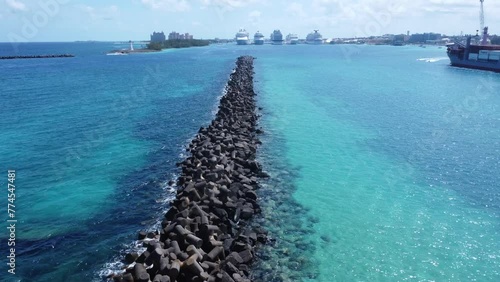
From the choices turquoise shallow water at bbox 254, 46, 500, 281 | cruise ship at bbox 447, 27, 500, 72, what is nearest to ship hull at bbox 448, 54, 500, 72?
cruise ship at bbox 447, 27, 500, 72

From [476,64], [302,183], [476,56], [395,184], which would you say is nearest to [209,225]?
[302,183]

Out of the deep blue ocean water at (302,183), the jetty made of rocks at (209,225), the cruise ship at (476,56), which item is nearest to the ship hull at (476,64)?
the cruise ship at (476,56)

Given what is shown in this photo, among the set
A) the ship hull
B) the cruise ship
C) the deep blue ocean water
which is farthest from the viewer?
the cruise ship

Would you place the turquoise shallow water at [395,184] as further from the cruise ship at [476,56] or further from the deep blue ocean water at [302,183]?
the cruise ship at [476,56]

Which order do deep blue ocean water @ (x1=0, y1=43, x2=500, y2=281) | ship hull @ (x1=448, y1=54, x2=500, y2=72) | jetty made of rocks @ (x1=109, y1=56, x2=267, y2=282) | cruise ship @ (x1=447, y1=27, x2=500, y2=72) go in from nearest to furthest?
jetty made of rocks @ (x1=109, y1=56, x2=267, y2=282), deep blue ocean water @ (x1=0, y1=43, x2=500, y2=281), ship hull @ (x1=448, y1=54, x2=500, y2=72), cruise ship @ (x1=447, y1=27, x2=500, y2=72)

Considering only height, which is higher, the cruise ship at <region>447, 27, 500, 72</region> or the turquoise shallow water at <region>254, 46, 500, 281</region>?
the cruise ship at <region>447, 27, 500, 72</region>

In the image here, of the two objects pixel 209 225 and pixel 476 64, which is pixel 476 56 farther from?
pixel 209 225

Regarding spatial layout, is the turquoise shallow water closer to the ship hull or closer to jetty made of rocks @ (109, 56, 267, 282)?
jetty made of rocks @ (109, 56, 267, 282)
